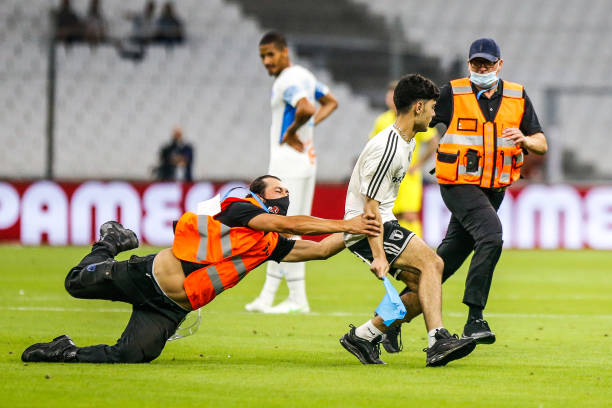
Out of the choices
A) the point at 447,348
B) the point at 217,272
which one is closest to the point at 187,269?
the point at 217,272

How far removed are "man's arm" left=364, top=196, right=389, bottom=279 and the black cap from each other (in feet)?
5.58

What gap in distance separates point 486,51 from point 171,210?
37.3 ft

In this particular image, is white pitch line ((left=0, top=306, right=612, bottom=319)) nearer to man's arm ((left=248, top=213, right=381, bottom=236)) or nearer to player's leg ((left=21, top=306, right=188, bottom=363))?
player's leg ((left=21, top=306, right=188, bottom=363))

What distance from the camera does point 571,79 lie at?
2294cm

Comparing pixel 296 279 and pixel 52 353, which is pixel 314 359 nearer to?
pixel 52 353

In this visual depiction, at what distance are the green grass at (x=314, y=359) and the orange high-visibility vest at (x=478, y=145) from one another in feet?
3.86

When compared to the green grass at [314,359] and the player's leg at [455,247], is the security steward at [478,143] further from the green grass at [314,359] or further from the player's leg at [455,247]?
the green grass at [314,359]

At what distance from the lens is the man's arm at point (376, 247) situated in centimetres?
613

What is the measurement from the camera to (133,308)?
630 centimetres

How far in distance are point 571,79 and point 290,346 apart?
1701 cm

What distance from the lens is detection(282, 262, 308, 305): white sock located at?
31.3ft

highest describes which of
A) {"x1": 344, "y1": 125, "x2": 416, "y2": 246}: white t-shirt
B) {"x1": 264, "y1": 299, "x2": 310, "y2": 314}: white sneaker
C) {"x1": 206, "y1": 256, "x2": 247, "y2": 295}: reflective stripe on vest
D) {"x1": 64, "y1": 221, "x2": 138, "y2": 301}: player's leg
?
{"x1": 344, "y1": 125, "x2": 416, "y2": 246}: white t-shirt

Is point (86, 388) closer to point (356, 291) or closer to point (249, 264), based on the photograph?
point (249, 264)

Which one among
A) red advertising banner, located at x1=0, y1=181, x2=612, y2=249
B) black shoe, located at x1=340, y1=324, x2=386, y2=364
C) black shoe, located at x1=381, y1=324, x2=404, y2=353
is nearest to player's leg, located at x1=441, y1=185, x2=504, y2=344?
black shoe, located at x1=381, y1=324, x2=404, y2=353
